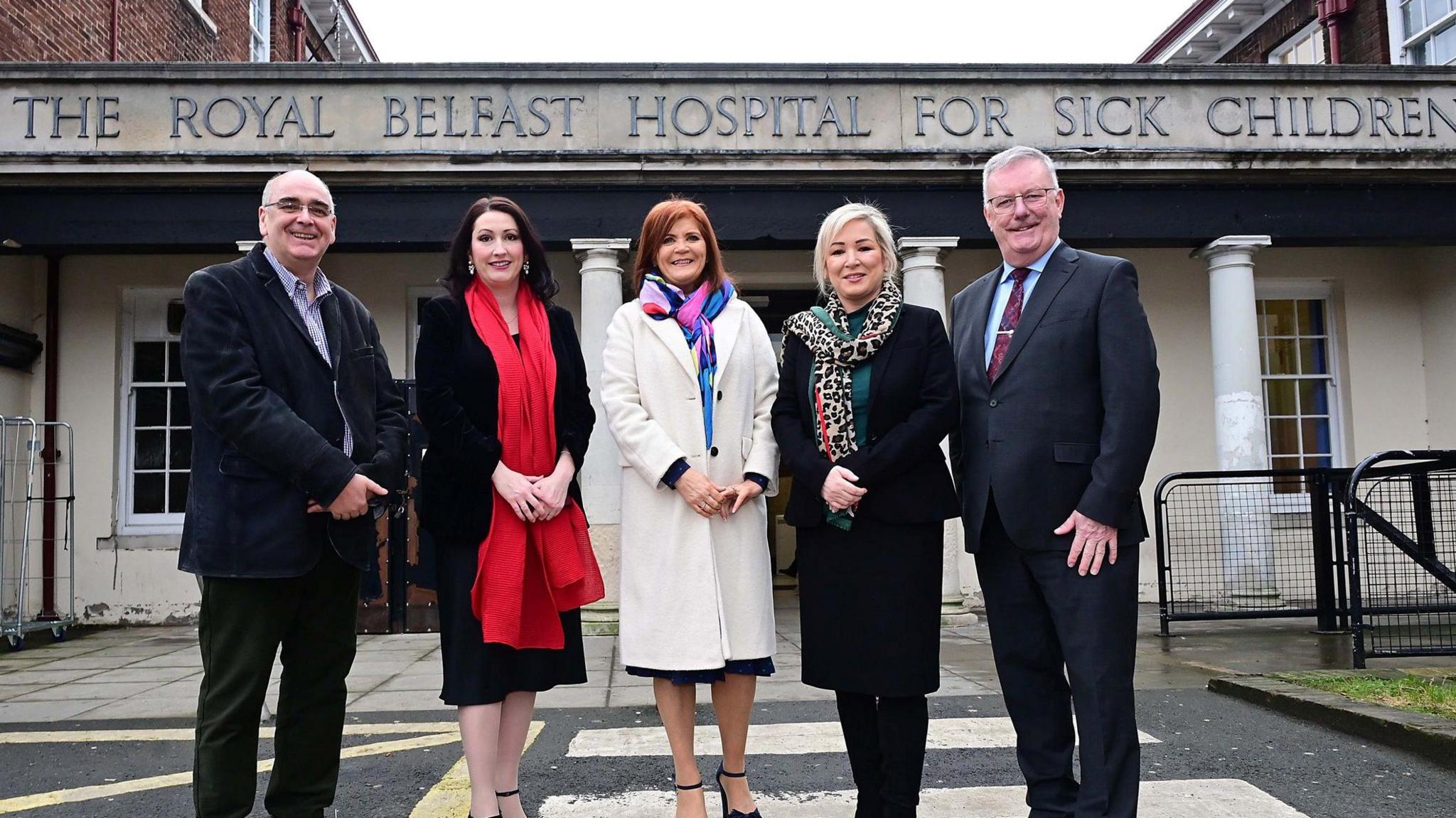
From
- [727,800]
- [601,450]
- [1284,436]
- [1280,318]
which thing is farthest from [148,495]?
[1280,318]

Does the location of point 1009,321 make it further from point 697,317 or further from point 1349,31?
point 1349,31

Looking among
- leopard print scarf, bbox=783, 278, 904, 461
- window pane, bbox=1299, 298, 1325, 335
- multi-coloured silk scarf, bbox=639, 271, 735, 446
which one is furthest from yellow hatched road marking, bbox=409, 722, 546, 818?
window pane, bbox=1299, 298, 1325, 335

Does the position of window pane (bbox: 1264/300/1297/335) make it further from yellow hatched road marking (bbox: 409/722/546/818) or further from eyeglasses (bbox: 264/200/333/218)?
eyeglasses (bbox: 264/200/333/218)

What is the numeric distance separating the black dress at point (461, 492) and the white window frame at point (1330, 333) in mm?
9779

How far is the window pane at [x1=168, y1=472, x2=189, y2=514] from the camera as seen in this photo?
389 inches

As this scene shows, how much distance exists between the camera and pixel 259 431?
269cm

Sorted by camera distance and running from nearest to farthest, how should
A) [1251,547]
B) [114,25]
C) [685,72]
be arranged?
[685,72]
[1251,547]
[114,25]

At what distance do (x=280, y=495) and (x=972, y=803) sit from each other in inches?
96.8

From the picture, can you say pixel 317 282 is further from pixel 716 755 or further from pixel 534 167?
pixel 534 167

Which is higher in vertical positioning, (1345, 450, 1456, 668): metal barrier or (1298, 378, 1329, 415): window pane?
(1298, 378, 1329, 415): window pane

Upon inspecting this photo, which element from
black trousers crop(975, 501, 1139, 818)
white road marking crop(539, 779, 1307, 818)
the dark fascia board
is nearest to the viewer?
black trousers crop(975, 501, 1139, 818)

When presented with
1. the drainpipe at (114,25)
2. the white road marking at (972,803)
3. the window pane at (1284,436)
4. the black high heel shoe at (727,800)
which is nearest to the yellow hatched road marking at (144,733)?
the white road marking at (972,803)

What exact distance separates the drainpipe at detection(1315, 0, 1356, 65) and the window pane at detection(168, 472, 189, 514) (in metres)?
14.3

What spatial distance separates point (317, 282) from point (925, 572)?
2055 mm
